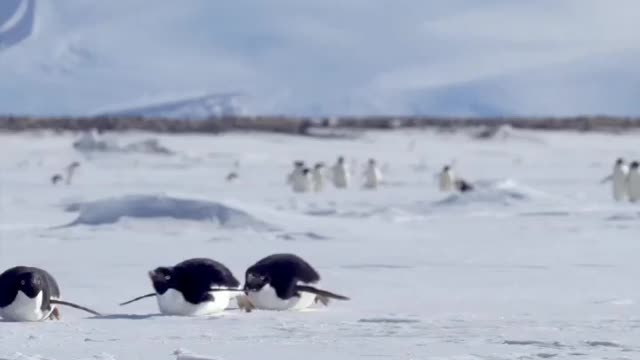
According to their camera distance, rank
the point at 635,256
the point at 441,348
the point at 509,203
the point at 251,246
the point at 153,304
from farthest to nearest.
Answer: the point at 509,203 → the point at 251,246 → the point at 635,256 → the point at 153,304 → the point at 441,348

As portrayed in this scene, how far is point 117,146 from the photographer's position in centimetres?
3672

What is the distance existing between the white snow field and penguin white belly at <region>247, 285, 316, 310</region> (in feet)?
0.25

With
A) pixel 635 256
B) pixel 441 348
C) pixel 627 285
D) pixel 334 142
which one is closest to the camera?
pixel 441 348

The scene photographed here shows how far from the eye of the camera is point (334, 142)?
1741 inches

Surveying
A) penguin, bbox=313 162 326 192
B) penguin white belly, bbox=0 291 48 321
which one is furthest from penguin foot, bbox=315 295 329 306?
penguin, bbox=313 162 326 192

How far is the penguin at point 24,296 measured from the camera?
215 inches

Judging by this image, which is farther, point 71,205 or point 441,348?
point 71,205

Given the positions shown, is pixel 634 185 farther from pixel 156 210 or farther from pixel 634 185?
pixel 156 210

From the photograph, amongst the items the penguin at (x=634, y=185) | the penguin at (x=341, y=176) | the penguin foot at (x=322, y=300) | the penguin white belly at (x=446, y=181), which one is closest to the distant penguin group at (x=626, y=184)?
the penguin at (x=634, y=185)

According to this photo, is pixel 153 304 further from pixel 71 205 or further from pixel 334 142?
pixel 334 142

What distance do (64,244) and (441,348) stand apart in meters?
6.04

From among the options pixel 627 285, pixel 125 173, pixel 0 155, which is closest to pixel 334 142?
pixel 0 155

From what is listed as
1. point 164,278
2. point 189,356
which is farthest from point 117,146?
point 189,356

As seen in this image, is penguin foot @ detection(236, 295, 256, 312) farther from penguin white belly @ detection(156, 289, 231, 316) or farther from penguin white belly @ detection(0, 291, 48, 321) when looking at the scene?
penguin white belly @ detection(0, 291, 48, 321)
